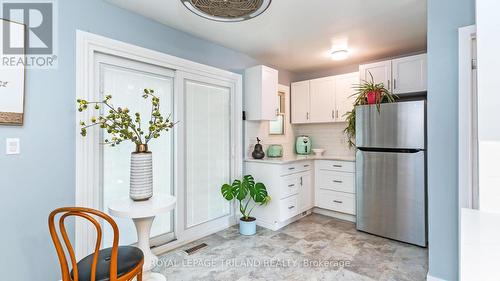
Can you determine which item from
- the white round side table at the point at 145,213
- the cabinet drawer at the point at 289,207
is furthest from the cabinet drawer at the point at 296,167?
the white round side table at the point at 145,213

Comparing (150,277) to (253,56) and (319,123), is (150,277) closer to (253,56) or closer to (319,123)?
(253,56)

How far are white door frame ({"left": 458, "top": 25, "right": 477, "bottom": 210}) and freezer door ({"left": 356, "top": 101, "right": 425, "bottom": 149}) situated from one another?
0.89 metres

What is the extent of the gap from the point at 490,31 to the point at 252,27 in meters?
2.40

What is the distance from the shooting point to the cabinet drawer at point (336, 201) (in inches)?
140

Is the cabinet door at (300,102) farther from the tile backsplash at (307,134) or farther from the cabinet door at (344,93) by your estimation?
the cabinet door at (344,93)

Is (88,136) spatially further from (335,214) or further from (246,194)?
(335,214)

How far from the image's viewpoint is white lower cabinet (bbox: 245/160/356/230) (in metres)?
3.29

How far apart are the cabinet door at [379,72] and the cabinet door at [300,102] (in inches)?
39.3

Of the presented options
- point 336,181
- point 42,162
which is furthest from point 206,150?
point 336,181

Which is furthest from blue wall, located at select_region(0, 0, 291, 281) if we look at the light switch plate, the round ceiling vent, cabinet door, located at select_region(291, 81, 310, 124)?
cabinet door, located at select_region(291, 81, 310, 124)

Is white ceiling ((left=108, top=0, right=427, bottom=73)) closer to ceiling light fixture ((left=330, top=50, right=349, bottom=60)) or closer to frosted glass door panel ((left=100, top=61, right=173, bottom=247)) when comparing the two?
ceiling light fixture ((left=330, top=50, right=349, bottom=60))

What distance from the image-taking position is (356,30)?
110 inches

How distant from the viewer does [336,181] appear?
12.2ft

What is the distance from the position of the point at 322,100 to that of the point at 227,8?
2.62m
